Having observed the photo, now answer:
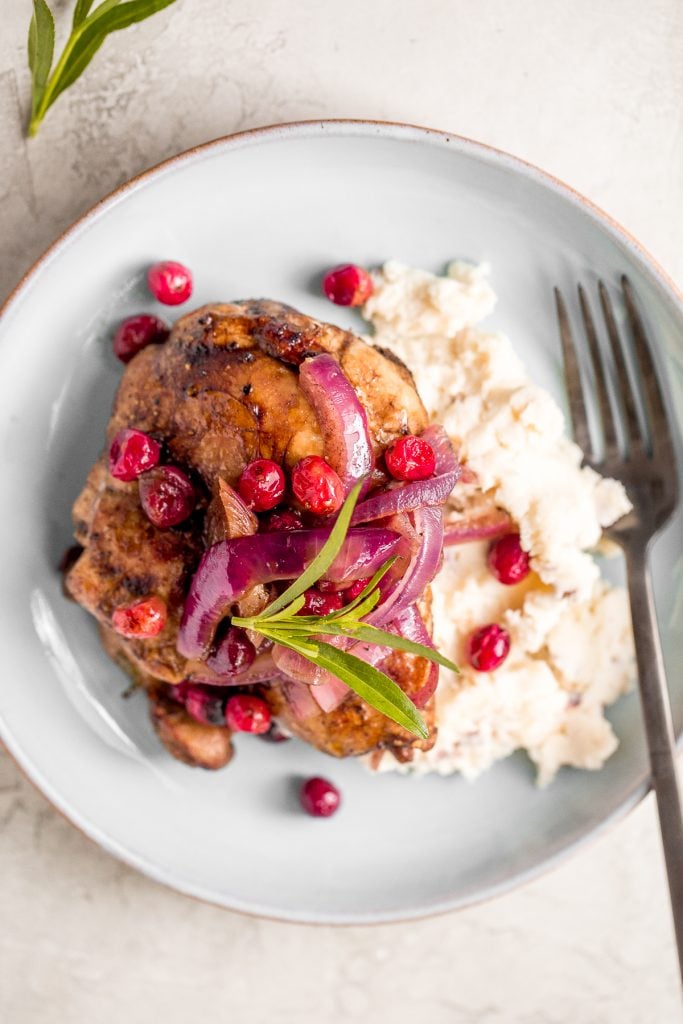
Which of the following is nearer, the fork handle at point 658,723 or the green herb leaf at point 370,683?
the green herb leaf at point 370,683

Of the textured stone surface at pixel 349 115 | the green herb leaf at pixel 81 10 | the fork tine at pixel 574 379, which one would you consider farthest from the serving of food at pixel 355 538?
the green herb leaf at pixel 81 10

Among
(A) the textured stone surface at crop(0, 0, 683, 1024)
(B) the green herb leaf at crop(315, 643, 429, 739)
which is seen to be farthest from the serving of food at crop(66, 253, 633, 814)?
(A) the textured stone surface at crop(0, 0, 683, 1024)

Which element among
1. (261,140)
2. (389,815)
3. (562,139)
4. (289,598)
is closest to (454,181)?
(562,139)

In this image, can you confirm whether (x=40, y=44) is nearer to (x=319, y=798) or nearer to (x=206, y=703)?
(x=206, y=703)

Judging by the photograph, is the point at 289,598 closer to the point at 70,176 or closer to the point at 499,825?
the point at 499,825

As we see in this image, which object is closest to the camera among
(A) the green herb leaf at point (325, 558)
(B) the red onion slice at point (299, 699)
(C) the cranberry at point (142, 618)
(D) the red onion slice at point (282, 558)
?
(A) the green herb leaf at point (325, 558)

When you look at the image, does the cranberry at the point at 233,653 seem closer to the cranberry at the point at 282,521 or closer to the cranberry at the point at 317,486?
the cranberry at the point at 282,521

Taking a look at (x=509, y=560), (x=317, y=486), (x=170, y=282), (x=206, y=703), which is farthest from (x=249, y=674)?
(x=170, y=282)
